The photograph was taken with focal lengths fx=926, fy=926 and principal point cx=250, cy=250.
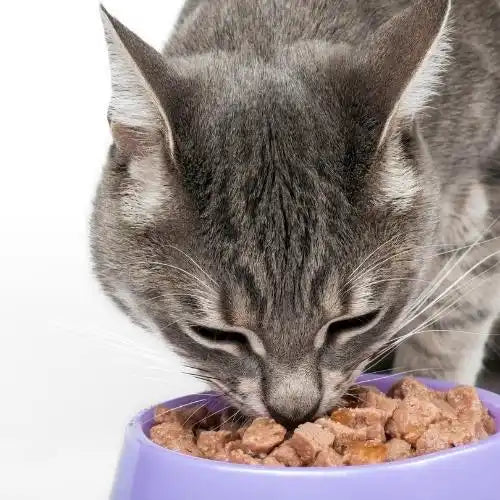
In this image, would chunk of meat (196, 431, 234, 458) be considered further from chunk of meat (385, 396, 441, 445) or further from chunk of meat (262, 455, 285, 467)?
chunk of meat (385, 396, 441, 445)

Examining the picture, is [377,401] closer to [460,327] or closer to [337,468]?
[337,468]

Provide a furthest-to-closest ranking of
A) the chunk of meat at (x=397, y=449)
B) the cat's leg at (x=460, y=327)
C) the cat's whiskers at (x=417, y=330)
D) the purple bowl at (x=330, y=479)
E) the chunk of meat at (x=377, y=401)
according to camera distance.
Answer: the cat's leg at (x=460, y=327) < the cat's whiskers at (x=417, y=330) < the chunk of meat at (x=377, y=401) < the chunk of meat at (x=397, y=449) < the purple bowl at (x=330, y=479)

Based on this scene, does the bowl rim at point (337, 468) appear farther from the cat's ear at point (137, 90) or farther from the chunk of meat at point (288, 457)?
the cat's ear at point (137, 90)

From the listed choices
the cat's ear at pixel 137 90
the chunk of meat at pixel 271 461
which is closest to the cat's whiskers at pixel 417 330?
the chunk of meat at pixel 271 461

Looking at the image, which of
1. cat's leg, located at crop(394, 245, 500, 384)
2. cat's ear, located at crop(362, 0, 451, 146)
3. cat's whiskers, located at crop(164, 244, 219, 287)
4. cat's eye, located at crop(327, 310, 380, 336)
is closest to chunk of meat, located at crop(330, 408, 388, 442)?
cat's eye, located at crop(327, 310, 380, 336)

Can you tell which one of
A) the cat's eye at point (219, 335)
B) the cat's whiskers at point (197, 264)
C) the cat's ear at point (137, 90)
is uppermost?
the cat's ear at point (137, 90)

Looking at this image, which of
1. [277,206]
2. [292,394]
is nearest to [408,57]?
[277,206]
